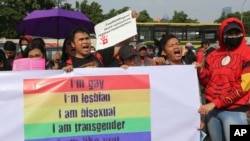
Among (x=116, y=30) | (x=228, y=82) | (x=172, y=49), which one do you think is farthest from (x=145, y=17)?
(x=228, y=82)

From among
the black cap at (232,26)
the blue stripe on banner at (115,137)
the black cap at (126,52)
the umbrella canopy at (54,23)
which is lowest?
the blue stripe on banner at (115,137)

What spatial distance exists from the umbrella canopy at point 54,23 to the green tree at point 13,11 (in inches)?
1525

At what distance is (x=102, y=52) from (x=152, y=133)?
1278 mm

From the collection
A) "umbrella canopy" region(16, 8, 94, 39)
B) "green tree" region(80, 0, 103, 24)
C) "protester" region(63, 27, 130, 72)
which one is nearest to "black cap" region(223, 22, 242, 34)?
"protester" region(63, 27, 130, 72)

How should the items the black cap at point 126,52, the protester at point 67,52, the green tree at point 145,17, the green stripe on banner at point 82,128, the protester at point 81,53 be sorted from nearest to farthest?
the green stripe on banner at point 82,128
the protester at point 81,53
the protester at point 67,52
the black cap at point 126,52
the green tree at point 145,17

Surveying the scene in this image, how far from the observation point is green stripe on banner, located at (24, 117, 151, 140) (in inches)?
142

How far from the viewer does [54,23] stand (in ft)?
27.4

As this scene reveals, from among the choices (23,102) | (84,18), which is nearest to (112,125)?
(23,102)

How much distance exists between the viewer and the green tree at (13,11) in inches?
1811

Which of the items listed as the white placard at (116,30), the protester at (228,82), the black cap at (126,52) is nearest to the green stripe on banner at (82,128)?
the protester at (228,82)

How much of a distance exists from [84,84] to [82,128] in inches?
14.9

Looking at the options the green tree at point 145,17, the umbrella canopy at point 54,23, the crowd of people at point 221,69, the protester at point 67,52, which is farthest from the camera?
the green tree at point 145,17

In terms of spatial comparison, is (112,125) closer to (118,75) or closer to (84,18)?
(118,75)

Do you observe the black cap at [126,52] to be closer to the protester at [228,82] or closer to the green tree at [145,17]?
the protester at [228,82]
